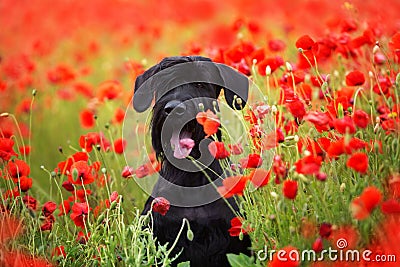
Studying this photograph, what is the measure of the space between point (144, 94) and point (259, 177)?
944 mm

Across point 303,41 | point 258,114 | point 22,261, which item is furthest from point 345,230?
point 22,261

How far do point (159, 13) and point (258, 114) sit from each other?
20.8 ft

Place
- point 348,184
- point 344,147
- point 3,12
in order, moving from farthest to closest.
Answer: point 3,12
point 348,184
point 344,147

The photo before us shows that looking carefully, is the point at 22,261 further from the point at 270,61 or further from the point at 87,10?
the point at 87,10

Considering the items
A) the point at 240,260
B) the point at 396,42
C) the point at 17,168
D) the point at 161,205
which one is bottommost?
the point at 240,260

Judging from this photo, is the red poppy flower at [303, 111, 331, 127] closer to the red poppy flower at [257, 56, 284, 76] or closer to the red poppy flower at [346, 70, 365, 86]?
the red poppy flower at [346, 70, 365, 86]

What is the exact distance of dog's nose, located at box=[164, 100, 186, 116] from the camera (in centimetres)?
313

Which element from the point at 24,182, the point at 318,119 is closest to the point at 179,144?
the point at 318,119

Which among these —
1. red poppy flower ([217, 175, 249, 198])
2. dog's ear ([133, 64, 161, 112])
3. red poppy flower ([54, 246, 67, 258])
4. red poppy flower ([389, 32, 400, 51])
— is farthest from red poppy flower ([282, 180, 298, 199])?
red poppy flower ([54, 246, 67, 258])

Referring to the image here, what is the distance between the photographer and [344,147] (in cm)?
261

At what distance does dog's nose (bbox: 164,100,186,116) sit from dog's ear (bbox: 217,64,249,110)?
0.41 meters

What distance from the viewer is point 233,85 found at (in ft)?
11.5

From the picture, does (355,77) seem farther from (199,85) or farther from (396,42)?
(199,85)

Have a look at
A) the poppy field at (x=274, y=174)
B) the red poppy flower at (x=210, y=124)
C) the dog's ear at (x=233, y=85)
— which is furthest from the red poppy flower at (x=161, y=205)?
the dog's ear at (x=233, y=85)
